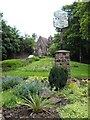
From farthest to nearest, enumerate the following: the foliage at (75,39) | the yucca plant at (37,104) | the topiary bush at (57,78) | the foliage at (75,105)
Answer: the foliage at (75,39)
the topiary bush at (57,78)
the yucca plant at (37,104)
the foliage at (75,105)

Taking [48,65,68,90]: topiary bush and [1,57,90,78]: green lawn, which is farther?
[1,57,90,78]: green lawn

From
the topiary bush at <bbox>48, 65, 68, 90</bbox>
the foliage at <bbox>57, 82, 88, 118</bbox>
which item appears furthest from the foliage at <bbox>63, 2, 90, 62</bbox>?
the foliage at <bbox>57, 82, 88, 118</bbox>

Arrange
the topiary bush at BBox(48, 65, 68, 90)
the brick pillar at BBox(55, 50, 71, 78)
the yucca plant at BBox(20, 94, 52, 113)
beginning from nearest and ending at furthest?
1. the yucca plant at BBox(20, 94, 52, 113)
2. the topiary bush at BBox(48, 65, 68, 90)
3. the brick pillar at BBox(55, 50, 71, 78)

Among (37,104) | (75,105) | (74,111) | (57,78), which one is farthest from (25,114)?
(57,78)

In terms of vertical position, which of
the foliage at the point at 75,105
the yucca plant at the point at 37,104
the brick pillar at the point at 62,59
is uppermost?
the brick pillar at the point at 62,59

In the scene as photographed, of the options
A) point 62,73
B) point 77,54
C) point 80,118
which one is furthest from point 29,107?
point 77,54

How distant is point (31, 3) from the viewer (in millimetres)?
8984

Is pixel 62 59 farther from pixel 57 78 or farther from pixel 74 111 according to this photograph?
pixel 74 111

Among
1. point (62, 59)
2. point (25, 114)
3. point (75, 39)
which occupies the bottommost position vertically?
point (25, 114)

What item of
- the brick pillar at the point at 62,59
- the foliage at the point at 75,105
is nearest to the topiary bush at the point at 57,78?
the foliage at the point at 75,105

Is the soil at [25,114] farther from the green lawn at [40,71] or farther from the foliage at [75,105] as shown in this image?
the green lawn at [40,71]

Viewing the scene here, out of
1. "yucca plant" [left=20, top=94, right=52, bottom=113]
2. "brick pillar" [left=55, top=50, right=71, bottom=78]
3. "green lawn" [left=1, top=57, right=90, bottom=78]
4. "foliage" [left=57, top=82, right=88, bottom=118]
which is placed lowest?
"green lawn" [left=1, top=57, right=90, bottom=78]

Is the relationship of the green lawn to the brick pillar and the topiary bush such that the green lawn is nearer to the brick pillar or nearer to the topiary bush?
the brick pillar

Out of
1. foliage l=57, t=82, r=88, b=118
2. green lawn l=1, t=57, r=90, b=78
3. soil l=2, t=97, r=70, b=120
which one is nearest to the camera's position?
soil l=2, t=97, r=70, b=120
